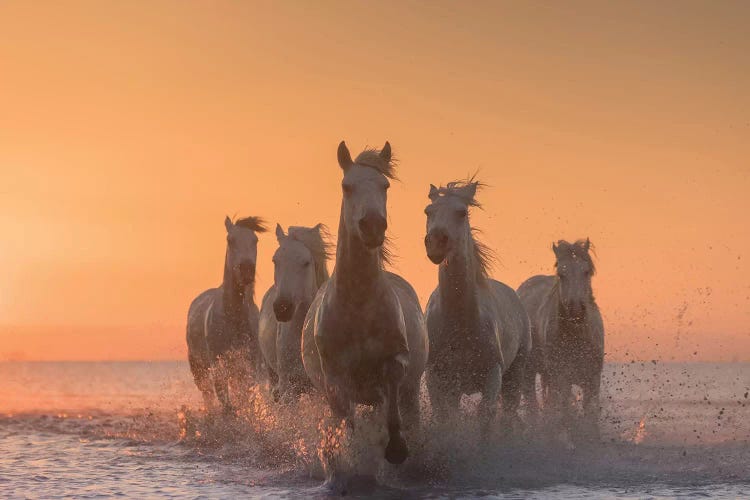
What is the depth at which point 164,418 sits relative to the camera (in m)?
21.7

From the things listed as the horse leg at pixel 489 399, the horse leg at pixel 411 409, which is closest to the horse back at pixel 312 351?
the horse leg at pixel 411 409

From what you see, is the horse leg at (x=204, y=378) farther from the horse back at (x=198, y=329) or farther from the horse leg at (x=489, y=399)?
the horse leg at (x=489, y=399)

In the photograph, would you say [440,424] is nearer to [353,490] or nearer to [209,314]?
[353,490]

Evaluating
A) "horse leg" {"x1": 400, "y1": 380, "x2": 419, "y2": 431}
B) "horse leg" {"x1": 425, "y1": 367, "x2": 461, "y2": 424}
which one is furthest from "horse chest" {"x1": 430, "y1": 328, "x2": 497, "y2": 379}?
"horse leg" {"x1": 400, "y1": 380, "x2": 419, "y2": 431}

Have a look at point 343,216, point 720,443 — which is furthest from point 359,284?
point 720,443

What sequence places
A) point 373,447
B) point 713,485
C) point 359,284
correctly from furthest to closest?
point 713,485 → point 373,447 → point 359,284

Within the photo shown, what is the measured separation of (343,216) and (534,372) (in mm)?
5472

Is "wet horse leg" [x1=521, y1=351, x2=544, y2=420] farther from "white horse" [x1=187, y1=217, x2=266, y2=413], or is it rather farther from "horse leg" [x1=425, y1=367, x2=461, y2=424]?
"white horse" [x1=187, y1=217, x2=266, y2=413]

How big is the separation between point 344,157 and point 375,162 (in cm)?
28

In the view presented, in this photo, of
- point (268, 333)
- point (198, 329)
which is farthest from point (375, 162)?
point (198, 329)

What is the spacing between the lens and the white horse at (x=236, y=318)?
12484mm

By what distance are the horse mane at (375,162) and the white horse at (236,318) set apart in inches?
193

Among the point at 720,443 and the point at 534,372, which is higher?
the point at 534,372

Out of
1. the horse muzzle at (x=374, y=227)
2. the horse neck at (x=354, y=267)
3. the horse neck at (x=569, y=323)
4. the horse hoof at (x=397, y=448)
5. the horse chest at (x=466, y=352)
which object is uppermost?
the horse muzzle at (x=374, y=227)
